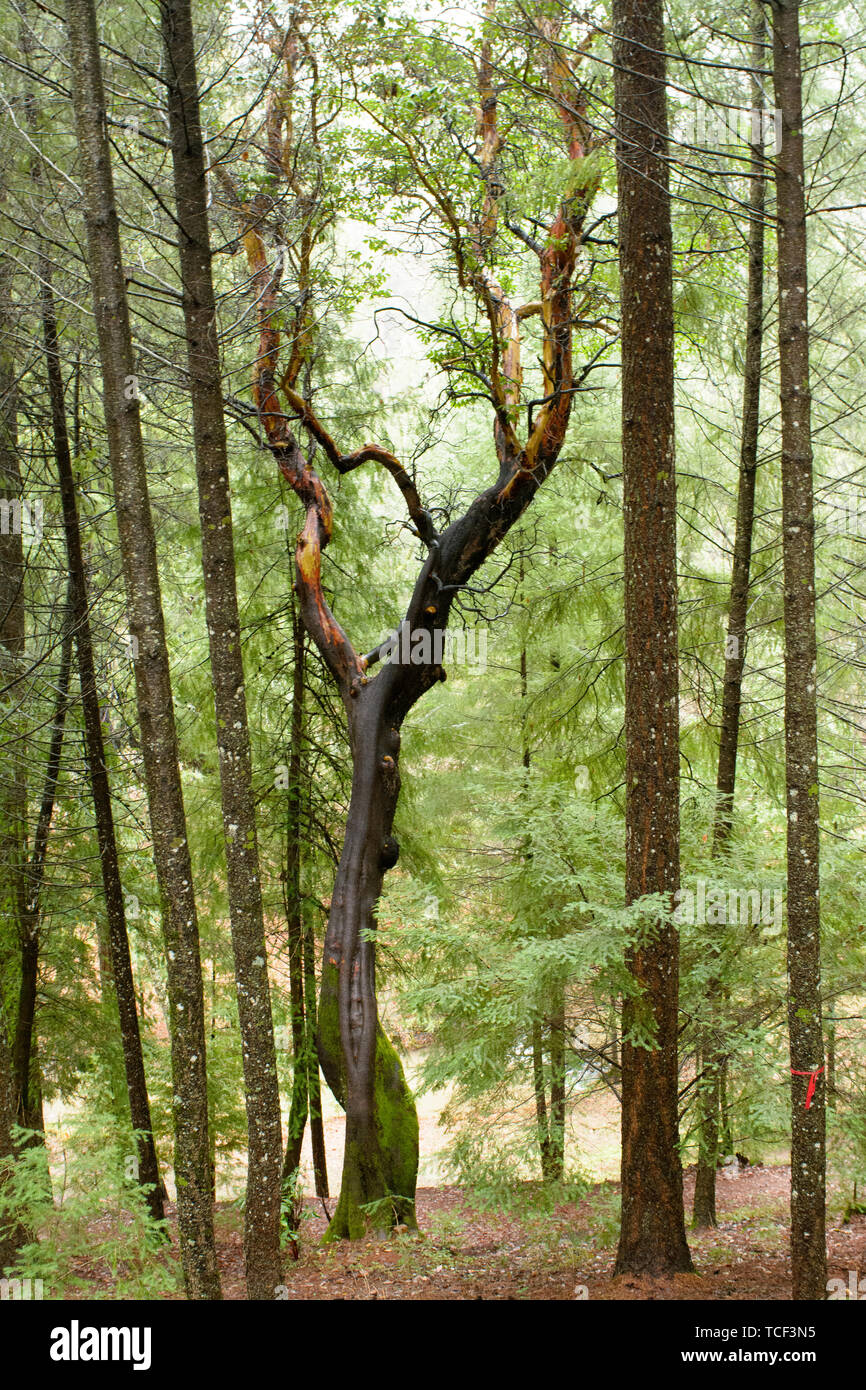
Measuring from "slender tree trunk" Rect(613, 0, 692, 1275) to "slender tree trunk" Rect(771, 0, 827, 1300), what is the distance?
2.66 feet

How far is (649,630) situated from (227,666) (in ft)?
8.45

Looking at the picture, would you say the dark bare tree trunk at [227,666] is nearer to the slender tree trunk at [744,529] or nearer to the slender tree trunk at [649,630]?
the slender tree trunk at [649,630]

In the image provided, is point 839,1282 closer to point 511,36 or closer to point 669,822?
point 669,822

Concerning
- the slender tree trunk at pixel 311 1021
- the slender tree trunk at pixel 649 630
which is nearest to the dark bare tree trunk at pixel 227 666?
the slender tree trunk at pixel 649 630

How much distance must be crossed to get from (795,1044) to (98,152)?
20.1 ft

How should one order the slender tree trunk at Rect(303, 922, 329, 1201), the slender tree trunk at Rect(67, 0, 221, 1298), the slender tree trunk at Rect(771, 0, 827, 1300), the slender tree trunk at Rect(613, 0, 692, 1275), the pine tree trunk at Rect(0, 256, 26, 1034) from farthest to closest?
the slender tree trunk at Rect(303, 922, 329, 1201) → the pine tree trunk at Rect(0, 256, 26, 1034) → the slender tree trunk at Rect(613, 0, 692, 1275) → the slender tree trunk at Rect(67, 0, 221, 1298) → the slender tree trunk at Rect(771, 0, 827, 1300)

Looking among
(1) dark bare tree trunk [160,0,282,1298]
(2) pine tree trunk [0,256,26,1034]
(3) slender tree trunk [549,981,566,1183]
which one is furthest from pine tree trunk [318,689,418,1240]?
(2) pine tree trunk [0,256,26,1034]

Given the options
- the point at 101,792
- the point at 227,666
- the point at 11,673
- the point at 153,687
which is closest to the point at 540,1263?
the point at 227,666

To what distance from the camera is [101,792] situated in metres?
8.79

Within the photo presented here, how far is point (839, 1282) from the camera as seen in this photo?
5637 mm

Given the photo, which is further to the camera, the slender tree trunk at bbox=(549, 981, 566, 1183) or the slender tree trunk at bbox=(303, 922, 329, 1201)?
the slender tree trunk at bbox=(303, 922, 329, 1201)

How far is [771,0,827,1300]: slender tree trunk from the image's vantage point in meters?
4.99

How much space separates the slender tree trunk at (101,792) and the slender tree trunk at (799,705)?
5.59m

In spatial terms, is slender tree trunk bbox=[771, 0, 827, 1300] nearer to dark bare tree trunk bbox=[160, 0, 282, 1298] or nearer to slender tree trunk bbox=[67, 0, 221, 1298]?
dark bare tree trunk bbox=[160, 0, 282, 1298]
